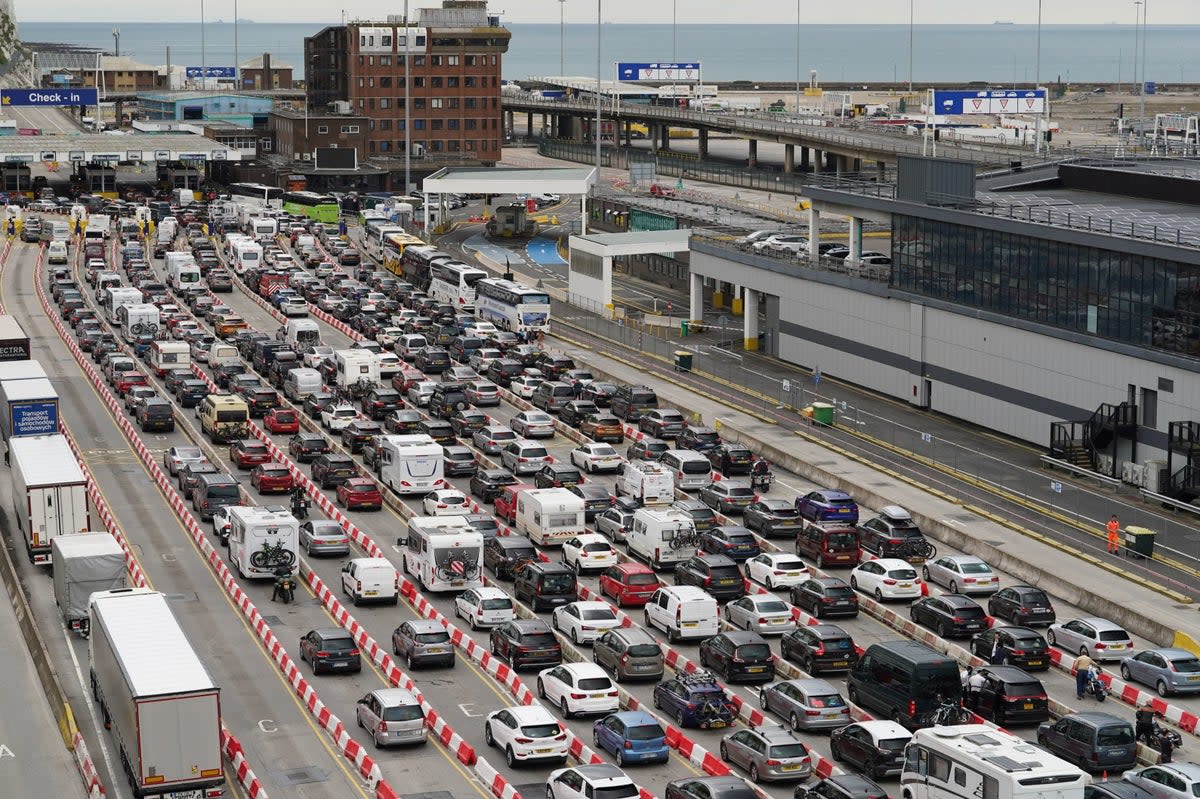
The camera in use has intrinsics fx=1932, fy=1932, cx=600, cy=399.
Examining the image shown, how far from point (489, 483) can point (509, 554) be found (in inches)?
409

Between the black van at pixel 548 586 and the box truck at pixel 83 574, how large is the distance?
36.7ft

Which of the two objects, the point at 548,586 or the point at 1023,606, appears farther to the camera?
the point at 548,586

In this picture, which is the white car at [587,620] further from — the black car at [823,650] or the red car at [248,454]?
the red car at [248,454]

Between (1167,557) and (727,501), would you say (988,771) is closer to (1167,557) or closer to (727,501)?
(1167,557)

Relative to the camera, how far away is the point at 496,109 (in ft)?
632

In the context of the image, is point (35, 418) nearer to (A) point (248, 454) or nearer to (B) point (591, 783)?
(A) point (248, 454)

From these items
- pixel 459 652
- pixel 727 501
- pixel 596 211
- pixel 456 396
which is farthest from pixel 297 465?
pixel 596 211

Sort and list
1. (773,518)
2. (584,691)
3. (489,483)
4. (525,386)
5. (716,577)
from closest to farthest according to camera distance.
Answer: (584,691) < (716,577) < (773,518) < (489,483) < (525,386)

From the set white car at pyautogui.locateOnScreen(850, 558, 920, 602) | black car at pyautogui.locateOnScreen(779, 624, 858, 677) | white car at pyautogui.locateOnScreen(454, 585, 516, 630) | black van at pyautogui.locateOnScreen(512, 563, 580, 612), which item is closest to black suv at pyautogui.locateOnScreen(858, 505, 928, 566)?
white car at pyautogui.locateOnScreen(850, 558, 920, 602)

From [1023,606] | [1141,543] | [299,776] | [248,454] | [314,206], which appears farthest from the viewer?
[314,206]

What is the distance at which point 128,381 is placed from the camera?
8650 centimetres

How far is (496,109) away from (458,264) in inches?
3187

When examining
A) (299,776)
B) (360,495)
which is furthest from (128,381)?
(299,776)

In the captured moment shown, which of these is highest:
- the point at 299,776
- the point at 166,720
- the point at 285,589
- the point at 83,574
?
the point at 166,720
